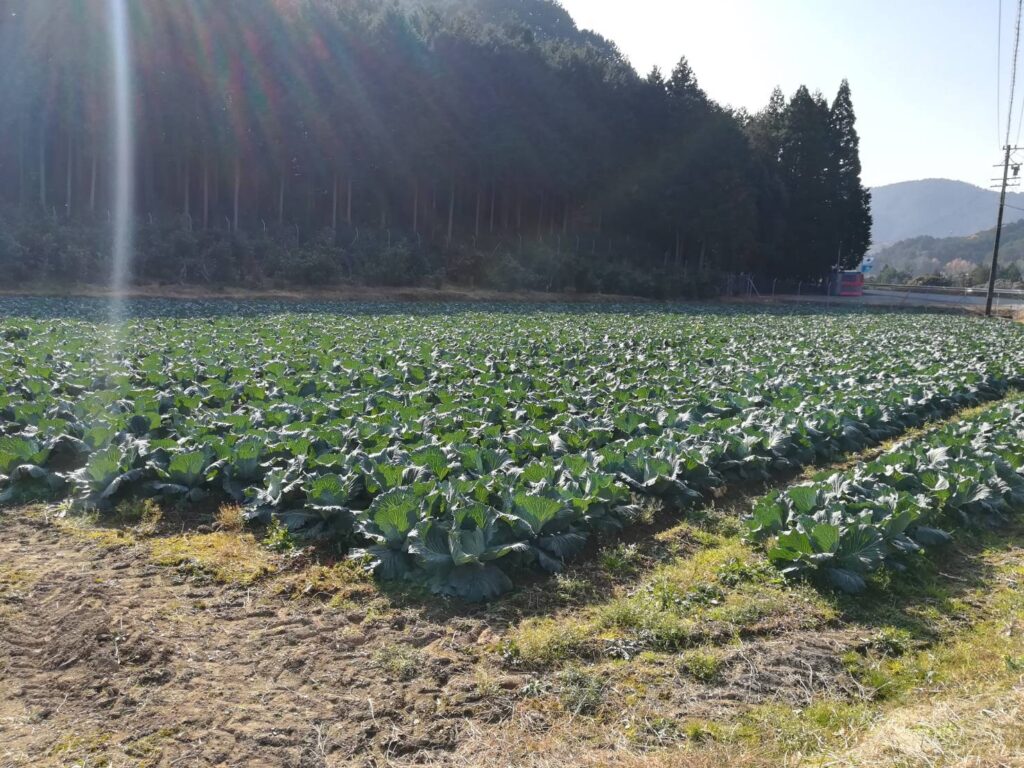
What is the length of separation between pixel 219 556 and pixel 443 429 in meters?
2.95

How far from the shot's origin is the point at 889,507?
5.71m

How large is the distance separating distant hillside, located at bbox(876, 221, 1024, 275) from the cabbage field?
12399cm

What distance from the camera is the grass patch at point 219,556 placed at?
16.7 feet

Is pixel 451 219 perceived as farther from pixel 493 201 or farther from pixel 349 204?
pixel 349 204

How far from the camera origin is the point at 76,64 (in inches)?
1350

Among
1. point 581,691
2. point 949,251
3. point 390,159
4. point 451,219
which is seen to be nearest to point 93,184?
point 390,159

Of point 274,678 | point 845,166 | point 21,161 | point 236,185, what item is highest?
point 845,166

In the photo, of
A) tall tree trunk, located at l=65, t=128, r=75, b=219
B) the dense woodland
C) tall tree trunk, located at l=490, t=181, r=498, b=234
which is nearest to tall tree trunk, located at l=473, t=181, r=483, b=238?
the dense woodland

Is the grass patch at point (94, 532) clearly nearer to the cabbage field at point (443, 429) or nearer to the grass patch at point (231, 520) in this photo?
the cabbage field at point (443, 429)

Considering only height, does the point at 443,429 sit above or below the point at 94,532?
above

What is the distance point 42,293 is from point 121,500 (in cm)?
2756

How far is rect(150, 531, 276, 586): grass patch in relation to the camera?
5.09 meters

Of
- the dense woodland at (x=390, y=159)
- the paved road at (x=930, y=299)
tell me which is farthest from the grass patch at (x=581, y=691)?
the paved road at (x=930, y=299)

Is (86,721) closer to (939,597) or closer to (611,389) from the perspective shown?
(939,597)
